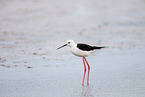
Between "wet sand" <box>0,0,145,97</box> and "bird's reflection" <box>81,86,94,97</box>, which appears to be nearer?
"bird's reflection" <box>81,86,94,97</box>

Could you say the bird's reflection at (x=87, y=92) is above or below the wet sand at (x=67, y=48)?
above

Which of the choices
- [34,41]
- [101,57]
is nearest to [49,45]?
[34,41]

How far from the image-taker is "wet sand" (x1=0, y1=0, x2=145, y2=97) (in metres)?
6.11

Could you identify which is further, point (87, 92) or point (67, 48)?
point (67, 48)

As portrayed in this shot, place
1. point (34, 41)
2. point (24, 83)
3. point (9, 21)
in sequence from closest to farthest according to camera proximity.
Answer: point (24, 83), point (34, 41), point (9, 21)

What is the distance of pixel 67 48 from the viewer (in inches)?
420

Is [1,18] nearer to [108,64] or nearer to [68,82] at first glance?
[108,64]

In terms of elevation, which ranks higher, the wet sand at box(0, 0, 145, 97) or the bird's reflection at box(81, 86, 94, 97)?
the bird's reflection at box(81, 86, 94, 97)

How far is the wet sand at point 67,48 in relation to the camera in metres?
6.11

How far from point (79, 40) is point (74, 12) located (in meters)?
7.00

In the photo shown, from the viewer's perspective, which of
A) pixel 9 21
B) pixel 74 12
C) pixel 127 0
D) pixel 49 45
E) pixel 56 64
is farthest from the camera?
pixel 127 0

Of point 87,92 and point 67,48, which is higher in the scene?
point 87,92

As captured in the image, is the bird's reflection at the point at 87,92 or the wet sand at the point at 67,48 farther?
the wet sand at the point at 67,48

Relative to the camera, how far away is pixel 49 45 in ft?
36.7
